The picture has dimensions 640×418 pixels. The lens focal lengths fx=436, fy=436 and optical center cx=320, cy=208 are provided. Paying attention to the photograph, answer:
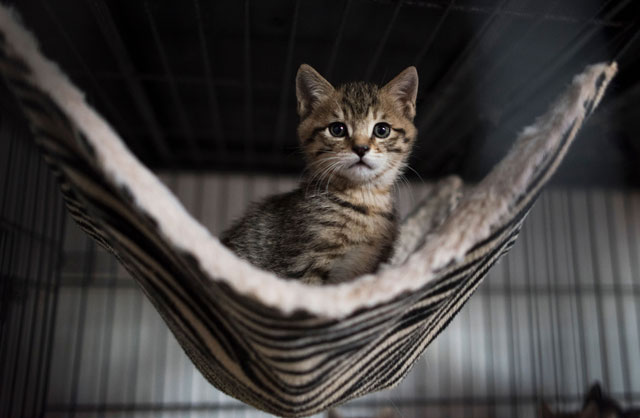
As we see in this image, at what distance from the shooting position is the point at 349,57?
113 centimetres

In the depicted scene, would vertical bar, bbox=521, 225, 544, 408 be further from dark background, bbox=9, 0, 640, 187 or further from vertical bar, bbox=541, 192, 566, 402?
dark background, bbox=9, 0, 640, 187

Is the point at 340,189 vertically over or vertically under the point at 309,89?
under

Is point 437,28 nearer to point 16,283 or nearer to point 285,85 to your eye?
point 285,85

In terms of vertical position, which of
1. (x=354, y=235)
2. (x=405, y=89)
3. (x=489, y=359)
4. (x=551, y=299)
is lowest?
(x=489, y=359)

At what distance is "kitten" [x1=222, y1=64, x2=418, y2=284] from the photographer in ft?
2.49

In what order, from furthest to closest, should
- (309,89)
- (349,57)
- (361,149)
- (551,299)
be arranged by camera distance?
(551,299) < (349,57) < (309,89) < (361,149)

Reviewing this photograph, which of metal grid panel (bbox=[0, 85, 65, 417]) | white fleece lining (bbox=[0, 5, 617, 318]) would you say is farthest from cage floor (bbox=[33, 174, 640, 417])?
white fleece lining (bbox=[0, 5, 617, 318])

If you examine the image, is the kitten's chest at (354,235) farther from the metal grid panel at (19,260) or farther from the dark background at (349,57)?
the metal grid panel at (19,260)

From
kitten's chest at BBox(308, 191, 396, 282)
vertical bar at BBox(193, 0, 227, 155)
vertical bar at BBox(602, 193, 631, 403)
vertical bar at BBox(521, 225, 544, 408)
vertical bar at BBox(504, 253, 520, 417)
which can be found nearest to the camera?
kitten's chest at BBox(308, 191, 396, 282)

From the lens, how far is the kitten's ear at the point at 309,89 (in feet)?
2.73

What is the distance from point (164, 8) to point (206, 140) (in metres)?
0.73

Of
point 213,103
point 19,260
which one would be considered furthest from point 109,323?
point 213,103

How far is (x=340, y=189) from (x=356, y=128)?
0.12 metres

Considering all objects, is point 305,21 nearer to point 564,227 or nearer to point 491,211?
point 491,211
